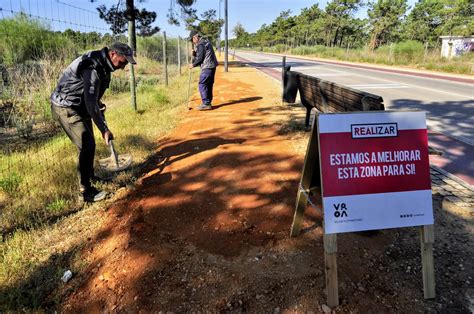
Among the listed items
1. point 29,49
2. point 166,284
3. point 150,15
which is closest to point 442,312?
point 166,284

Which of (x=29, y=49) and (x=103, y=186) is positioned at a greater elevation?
(x=29, y=49)

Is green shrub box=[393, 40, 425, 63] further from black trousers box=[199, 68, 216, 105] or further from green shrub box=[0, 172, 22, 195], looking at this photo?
green shrub box=[0, 172, 22, 195]

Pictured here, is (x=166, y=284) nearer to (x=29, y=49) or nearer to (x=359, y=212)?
(x=359, y=212)

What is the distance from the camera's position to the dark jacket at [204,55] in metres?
8.70

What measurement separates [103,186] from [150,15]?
14.1 m

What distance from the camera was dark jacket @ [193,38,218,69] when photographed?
8695 mm

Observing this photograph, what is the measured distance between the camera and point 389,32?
149ft

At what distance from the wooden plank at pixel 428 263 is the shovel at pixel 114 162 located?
3.67 m

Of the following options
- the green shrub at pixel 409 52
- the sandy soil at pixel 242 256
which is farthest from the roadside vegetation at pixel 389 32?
the sandy soil at pixel 242 256

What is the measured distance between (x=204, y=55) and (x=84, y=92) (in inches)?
215

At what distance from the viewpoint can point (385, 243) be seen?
10.2 ft

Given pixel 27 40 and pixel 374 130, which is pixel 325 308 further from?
pixel 27 40

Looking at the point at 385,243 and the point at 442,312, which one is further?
the point at 385,243

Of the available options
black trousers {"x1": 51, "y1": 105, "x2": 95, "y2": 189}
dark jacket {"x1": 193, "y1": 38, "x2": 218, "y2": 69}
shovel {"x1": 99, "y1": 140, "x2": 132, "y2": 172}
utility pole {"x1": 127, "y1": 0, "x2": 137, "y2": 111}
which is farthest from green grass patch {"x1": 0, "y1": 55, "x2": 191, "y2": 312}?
dark jacket {"x1": 193, "y1": 38, "x2": 218, "y2": 69}
